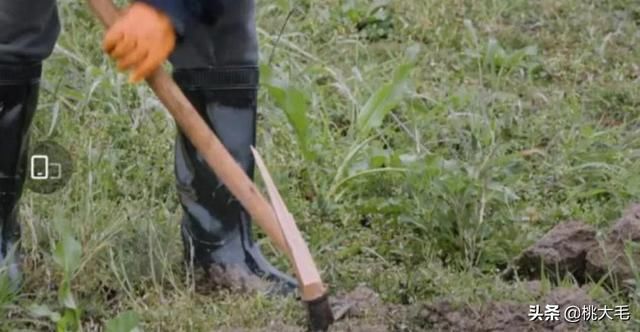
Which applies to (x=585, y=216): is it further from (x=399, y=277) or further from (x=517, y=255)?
(x=399, y=277)

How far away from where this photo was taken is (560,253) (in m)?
3.06

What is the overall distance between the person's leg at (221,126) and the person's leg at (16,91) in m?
0.28

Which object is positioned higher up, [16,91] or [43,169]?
[16,91]

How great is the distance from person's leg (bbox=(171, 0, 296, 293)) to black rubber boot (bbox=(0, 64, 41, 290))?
31cm

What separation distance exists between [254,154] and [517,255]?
0.67 meters

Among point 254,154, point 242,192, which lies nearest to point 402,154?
point 254,154

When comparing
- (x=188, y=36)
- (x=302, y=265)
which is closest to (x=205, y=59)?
(x=188, y=36)

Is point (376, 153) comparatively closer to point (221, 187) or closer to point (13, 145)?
point (221, 187)

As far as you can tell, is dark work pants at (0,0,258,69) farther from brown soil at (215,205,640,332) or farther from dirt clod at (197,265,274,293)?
brown soil at (215,205,640,332)

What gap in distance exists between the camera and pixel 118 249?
3.02m

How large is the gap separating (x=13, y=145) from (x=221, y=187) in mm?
435

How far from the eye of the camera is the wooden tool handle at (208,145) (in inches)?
103
